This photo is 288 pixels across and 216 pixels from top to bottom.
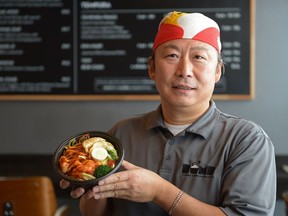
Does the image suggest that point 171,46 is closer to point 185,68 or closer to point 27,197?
point 185,68

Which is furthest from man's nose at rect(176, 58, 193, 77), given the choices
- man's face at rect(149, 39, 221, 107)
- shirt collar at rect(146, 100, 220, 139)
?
shirt collar at rect(146, 100, 220, 139)

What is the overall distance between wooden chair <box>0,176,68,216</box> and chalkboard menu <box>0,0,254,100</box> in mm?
930

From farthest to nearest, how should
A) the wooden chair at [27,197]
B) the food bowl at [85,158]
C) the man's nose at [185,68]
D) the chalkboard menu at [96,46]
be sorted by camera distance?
the chalkboard menu at [96,46], the wooden chair at [27,197], the man's nose at [185,68], the food bowl at [85,158]

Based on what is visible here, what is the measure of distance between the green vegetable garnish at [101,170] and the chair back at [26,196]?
0.95 metres

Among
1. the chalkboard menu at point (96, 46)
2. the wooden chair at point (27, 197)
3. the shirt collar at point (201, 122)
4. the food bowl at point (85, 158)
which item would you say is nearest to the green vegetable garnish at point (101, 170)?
the food bowl at point (85, 158)

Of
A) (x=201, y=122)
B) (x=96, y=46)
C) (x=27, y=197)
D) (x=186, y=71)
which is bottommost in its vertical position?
(x=27, y=197)

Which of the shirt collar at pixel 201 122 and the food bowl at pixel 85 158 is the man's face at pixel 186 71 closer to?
the shirt collar at pixel 201 122

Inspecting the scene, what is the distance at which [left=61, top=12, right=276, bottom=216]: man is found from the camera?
1.02 meters

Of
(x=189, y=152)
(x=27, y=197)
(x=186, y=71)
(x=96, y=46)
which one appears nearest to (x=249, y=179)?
(x=189, y=152)

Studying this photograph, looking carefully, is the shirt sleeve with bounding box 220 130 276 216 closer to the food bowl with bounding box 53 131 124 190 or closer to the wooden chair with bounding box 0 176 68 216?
the food bowl with bounding box 53 131 124 190

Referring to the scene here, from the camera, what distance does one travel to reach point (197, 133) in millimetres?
1144

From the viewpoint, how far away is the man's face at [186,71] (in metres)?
1.12

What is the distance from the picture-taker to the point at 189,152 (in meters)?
1.13

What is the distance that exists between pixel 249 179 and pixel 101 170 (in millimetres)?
394
